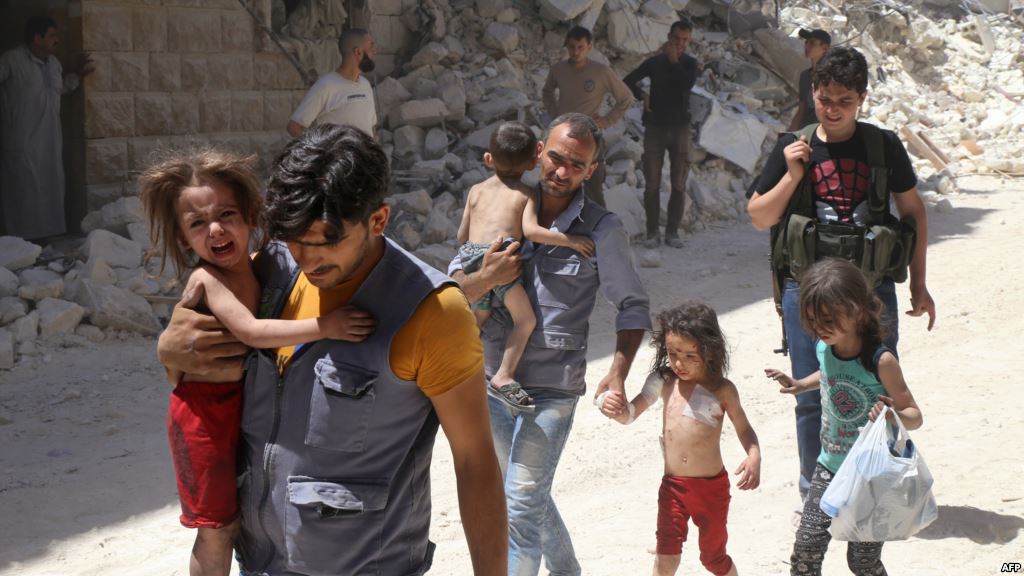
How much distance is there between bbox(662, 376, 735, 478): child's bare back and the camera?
3.94m

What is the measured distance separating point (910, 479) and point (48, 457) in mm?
4311

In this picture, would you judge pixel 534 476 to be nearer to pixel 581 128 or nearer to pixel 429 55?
pixel 581 128

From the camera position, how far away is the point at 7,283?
773cm

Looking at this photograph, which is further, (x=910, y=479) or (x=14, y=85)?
(x=14, y=85)

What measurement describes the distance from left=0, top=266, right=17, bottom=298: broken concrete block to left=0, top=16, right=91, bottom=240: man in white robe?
5.54 feet

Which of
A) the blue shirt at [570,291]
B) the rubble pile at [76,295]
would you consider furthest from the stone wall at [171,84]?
the blue shirt at [570,291]

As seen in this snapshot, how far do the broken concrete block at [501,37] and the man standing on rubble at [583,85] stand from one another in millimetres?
2944

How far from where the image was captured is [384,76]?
42.8 ft

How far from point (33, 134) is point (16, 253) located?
1.43 meters

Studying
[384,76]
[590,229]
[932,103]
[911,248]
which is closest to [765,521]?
[911,248]

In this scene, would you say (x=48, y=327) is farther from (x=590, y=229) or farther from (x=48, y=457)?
(x=590, y=229)

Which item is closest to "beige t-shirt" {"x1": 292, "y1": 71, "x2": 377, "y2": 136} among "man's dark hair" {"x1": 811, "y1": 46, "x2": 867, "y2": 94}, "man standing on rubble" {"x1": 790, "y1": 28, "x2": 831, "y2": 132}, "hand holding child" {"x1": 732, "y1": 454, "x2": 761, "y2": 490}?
"man standing on rubble" {"x1": 790, "y1": 28, "x2": 831, "y2": 132}

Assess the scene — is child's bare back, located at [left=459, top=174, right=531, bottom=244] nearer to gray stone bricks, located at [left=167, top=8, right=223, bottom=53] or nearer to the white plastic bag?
A: the white plastic bag

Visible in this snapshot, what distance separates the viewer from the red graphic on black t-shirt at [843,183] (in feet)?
14.6
